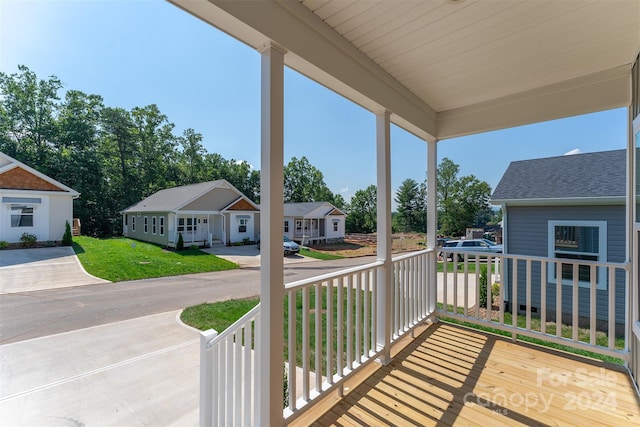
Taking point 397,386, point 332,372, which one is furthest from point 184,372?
point 397,386

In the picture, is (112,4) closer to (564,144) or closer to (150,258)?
(150,258)

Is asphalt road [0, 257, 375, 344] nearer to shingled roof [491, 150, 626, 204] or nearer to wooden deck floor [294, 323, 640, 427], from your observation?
wooden deck floor [294, 323, 640, 427]

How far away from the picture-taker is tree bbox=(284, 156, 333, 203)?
108 inches

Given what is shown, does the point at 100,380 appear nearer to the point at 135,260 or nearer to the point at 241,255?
the point at 135,260

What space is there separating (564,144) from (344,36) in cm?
416

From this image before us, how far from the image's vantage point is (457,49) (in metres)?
1.86

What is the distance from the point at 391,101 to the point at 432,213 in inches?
58.6

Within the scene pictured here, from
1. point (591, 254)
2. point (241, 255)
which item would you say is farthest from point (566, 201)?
point (241, 255)

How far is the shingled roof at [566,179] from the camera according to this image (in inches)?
161

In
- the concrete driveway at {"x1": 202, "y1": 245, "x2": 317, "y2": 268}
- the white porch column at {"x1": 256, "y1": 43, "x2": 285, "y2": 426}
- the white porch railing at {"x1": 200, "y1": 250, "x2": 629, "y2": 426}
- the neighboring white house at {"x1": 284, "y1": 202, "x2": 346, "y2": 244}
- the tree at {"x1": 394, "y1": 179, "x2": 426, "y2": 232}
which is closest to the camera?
the white porch column at {"x1": 256, "y1": 43, "x2": 285, "y2": 426}

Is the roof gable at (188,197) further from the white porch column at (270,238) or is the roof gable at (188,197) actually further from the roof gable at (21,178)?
the white porch column at (270,238)

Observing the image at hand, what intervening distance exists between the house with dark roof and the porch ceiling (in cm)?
153

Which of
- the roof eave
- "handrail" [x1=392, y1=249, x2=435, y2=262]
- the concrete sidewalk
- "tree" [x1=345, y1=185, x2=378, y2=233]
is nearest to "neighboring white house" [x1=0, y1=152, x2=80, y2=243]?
the concrete sidewalk

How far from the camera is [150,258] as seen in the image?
2.81m
